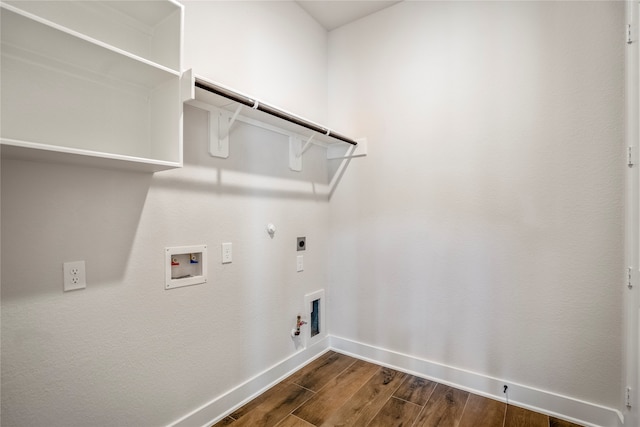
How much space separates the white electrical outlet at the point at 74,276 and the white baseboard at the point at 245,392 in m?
0.89

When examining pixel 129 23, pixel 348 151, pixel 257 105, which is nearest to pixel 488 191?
pixel 348 151

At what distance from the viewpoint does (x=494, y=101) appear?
2.00m

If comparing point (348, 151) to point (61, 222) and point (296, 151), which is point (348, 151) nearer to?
point (296, 151)

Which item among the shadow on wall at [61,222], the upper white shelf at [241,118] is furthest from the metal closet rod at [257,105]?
the shadow on wall at [61,222]

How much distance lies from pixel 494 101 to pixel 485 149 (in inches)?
12.4

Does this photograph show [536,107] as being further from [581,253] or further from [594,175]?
[581,253]

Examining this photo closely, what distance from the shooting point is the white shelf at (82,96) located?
41.0 inches

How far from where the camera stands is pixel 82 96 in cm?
126

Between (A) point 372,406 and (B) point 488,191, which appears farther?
(B) point 488,191

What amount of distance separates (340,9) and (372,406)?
294 centimetres

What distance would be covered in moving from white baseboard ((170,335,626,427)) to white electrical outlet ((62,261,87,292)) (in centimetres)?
89

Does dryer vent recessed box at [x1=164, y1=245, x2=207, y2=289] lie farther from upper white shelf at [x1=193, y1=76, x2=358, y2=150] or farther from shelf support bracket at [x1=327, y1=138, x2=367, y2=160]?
shelf support bracket at [x1=327, y1=138, x2=367, y2=160]

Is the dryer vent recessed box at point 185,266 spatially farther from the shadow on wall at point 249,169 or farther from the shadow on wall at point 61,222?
the shadow on wall at point 249,169

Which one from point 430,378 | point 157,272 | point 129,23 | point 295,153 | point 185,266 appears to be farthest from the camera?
point 295,153
